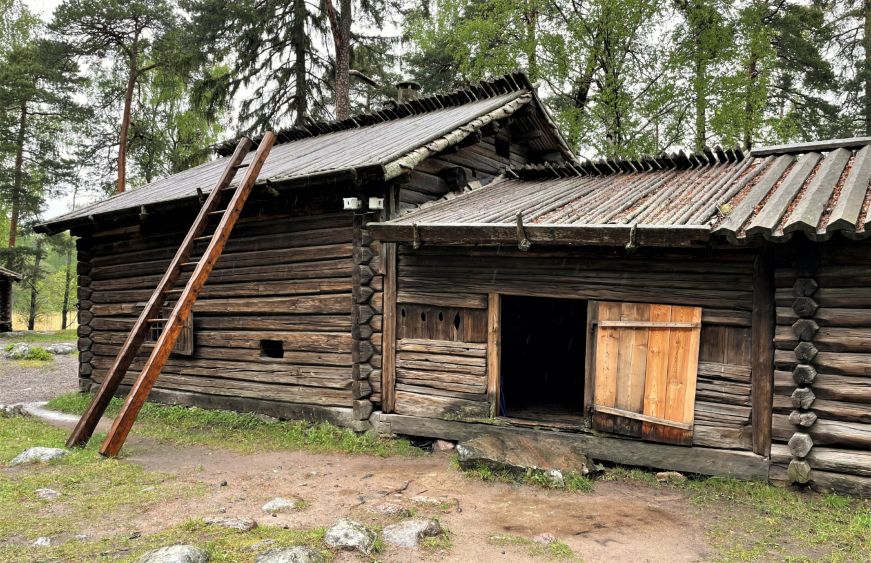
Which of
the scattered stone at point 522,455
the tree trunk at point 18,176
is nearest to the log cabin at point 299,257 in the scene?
the scattered stone at point 522,455

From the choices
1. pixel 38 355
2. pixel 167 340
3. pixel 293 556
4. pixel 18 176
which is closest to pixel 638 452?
pixel 293 556

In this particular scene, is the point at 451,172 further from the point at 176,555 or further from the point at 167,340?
the point at 176,555

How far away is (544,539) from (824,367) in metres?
3.38

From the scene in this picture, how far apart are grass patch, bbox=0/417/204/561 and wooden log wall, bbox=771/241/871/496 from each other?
19.7 feet

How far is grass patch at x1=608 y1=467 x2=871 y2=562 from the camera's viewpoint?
452 cm

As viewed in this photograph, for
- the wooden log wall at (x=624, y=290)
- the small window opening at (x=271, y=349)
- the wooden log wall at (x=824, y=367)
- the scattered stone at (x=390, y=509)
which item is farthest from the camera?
the small window opening at (x=271, y=349)

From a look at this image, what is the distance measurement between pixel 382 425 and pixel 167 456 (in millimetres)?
2810

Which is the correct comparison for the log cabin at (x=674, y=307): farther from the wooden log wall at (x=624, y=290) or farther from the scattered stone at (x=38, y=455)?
the scattered stone at (x=38, y=455)

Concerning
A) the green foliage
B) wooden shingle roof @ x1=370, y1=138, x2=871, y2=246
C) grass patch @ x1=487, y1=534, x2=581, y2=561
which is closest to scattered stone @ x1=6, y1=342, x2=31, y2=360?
the green foliage

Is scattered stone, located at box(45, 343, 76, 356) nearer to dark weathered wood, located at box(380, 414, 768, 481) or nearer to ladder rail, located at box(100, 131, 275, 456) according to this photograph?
ladder rail, located at box(100, 131, 275, 456)

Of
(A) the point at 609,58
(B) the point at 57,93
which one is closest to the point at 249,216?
(A) the point at 609,58

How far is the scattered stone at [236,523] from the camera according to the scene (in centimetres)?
462

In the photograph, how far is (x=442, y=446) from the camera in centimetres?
779

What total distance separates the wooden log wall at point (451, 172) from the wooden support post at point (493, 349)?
83.9 inches
